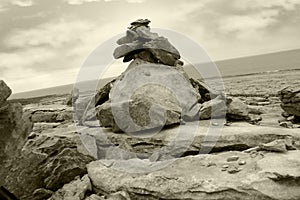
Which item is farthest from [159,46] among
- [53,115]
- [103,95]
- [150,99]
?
[53,115]

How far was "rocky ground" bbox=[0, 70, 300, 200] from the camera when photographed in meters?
9.34

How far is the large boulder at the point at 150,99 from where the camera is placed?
1447 cm

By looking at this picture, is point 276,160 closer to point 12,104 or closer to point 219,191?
point 219,191

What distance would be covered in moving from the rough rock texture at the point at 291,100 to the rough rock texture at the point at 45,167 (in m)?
11.0

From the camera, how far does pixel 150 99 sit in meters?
14.8

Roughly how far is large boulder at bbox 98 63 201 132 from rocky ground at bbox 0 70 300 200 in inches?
A: 22.5

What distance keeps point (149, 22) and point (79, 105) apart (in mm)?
6604

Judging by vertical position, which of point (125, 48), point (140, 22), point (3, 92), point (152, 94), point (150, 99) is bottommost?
point (150, 99)

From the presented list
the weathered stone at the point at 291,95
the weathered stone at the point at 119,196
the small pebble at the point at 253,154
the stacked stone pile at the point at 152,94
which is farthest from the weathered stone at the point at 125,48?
the weathered stone at the point at 119,196

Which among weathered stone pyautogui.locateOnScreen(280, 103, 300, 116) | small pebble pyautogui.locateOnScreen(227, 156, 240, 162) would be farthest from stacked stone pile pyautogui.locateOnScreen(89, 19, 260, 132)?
small pebble pyautogui.locateOnScreen(227, 156, 240, 162)

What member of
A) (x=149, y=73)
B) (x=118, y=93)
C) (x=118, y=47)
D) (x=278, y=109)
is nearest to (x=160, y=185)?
(x=118, y=93)

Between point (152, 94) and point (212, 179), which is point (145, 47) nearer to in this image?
point (152, 94)

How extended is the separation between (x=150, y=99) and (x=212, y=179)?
19.3ft

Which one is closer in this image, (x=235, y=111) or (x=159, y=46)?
(x=235, y=111)
